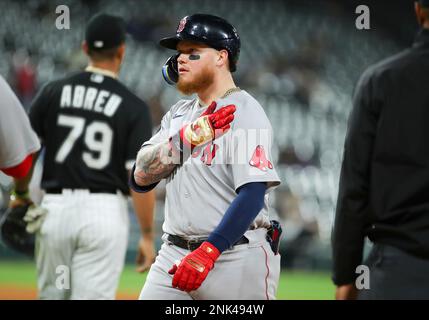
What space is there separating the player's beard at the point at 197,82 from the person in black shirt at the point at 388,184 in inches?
25.3

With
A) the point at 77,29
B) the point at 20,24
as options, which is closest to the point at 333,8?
the point at 77,29

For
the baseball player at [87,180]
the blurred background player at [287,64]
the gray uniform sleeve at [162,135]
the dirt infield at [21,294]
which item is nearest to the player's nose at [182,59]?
the gray uniform sleeve at [162,135]

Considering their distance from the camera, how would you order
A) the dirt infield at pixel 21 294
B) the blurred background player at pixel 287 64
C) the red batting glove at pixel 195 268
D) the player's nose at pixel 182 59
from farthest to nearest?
the blurred background player at pixel 287 64 < the dirt infield at pixel 21 294 < the player's nose at pixel 182 59 < the red batting glove at pixel 195 268

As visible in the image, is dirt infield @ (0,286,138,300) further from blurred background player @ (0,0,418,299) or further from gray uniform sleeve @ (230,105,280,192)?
gray uniform sleeve @ (230,105,280,192)

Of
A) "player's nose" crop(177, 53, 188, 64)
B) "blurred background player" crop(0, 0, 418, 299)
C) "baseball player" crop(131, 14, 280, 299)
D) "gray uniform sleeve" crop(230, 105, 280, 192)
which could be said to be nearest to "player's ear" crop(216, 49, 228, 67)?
"baseball player" crop(131, 14, 280, 299)

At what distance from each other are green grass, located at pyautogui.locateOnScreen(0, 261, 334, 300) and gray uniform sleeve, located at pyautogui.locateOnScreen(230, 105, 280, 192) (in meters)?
4.76

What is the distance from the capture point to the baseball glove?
4.02m

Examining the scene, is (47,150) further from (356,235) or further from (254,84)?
(254,84)

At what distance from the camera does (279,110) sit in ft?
38.4

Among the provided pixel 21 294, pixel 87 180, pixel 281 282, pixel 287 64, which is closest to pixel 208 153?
pixel 87 180

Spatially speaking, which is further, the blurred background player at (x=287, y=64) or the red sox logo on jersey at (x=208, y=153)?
the blurred background player at (x=287, y=64)

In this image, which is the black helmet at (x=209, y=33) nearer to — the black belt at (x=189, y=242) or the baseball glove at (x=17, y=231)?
the black belt at (x=189, y=242)

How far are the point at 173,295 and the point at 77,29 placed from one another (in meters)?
10.2

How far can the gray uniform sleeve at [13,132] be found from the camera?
2.49 meters
